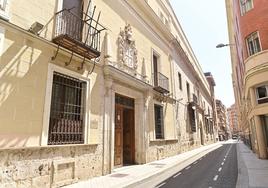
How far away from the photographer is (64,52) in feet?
22.9

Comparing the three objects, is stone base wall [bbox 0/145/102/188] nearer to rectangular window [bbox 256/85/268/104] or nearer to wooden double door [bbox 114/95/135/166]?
wooden double door [bbox 114/95/135/166]

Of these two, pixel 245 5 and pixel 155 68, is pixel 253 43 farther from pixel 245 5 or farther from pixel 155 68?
pixel 155 68

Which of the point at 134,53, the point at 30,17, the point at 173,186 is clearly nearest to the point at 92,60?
the point at 30,17

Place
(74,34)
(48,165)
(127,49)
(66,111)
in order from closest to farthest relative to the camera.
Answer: (48,165) < (66,111) < (74,34) < (127,49)

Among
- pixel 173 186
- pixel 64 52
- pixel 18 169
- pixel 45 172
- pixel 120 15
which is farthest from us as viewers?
pixel 120 15

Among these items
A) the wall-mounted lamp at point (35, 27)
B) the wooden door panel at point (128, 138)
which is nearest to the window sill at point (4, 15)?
the wall-mounted lamp at point (35, 27)

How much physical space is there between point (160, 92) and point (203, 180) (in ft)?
24.1

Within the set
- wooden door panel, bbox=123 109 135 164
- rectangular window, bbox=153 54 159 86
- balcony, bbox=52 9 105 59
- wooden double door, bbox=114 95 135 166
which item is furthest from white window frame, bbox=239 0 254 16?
balcony, bbox=52 9 105 59

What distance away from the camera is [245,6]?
13453mm

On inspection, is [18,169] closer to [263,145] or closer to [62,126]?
[62,126]

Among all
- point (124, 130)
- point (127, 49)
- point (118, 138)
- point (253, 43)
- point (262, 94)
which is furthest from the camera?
point (253, 43)

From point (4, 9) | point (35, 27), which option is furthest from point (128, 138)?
point (4, 9)

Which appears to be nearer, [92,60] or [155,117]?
[92,60]

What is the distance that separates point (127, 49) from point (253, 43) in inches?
305
